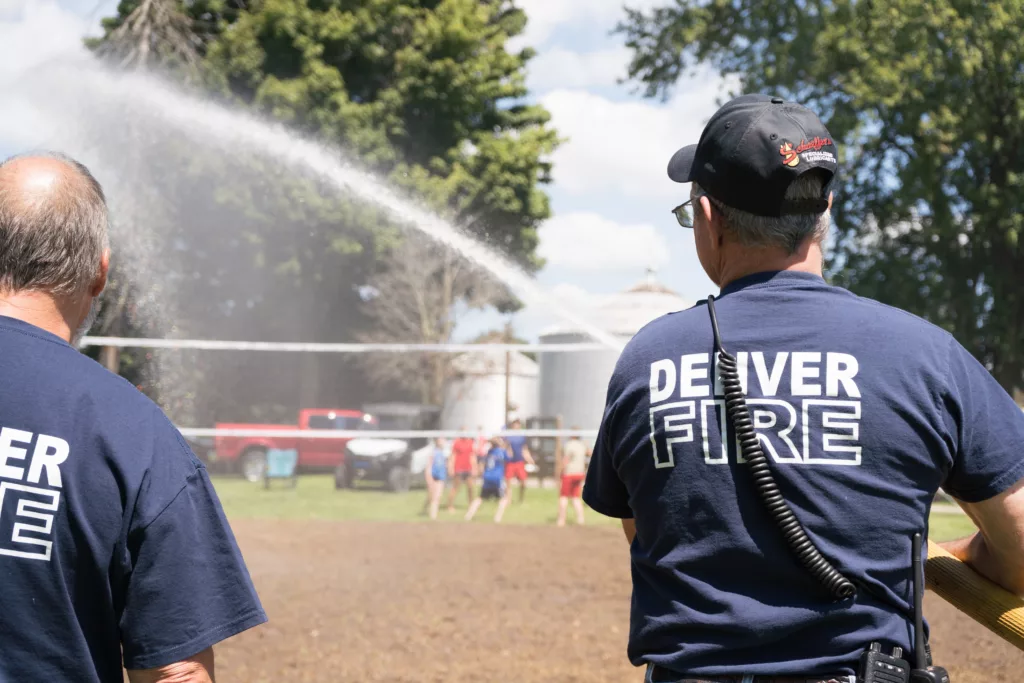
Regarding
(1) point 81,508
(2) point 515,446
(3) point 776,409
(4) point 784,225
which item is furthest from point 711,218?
(2) point 515,446

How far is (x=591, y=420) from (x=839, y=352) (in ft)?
82.4

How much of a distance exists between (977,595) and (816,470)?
0.48m

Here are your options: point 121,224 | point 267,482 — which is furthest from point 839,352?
point 121,224

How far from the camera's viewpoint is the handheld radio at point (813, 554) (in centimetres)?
175

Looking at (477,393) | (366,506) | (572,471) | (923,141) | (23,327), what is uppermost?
(923,141)

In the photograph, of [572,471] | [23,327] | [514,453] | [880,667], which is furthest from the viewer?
[514,453]

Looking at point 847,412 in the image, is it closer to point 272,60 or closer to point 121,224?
→ point 121,224

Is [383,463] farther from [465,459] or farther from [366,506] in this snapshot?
[465,459]

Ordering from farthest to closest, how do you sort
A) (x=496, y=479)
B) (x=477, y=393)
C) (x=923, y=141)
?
(x=477, y=393) → (x=923, y=141) → (x=496, y=479)

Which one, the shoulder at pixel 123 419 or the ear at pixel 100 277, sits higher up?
the ear at pixel 100 277

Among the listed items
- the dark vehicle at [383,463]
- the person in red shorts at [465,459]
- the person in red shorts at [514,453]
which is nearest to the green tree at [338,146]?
the dark vehicle at [383,463]

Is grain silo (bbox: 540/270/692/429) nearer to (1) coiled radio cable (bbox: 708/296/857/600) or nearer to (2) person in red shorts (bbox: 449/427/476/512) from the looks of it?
(2) person in red shorts (bbox: 449/427/476/512)

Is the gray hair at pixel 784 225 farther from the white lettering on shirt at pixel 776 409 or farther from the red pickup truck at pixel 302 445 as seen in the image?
the red pickup truck at pixel 302 445

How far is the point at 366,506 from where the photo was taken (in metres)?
19.0
